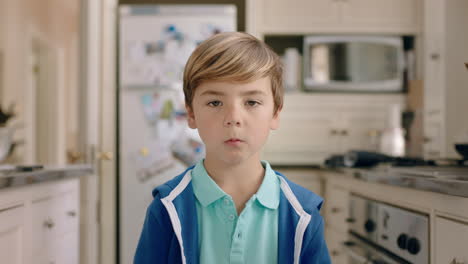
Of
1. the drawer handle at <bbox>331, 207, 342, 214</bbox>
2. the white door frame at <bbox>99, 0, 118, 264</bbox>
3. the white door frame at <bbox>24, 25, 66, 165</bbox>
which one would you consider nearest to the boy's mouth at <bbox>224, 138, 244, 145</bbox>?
the drawer handle at <bbox>331, 207, 342, 214</bbox>

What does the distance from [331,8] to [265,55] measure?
2083mm

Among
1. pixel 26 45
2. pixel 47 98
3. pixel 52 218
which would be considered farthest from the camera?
pixel 47 98

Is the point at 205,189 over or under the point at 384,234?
over

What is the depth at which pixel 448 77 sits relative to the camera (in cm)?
201

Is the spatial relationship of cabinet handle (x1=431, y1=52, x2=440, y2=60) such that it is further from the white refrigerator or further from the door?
the door

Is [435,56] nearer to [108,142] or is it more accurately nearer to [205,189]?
[205,189]

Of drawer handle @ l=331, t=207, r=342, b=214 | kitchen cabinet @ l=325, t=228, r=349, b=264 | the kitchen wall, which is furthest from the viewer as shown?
the kitchen wall

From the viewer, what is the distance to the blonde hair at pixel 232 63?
817mm

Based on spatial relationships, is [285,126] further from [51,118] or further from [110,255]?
[51,118]

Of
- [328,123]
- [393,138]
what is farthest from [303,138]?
[393,138]

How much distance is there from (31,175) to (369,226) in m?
1.08

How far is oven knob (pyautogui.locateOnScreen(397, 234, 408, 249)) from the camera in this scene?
1.23 m

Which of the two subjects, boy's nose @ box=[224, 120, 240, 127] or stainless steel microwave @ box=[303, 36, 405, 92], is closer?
boy's nose @ box=[224, 120, 240, 127]

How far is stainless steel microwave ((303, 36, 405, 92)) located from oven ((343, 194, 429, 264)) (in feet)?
3.79
